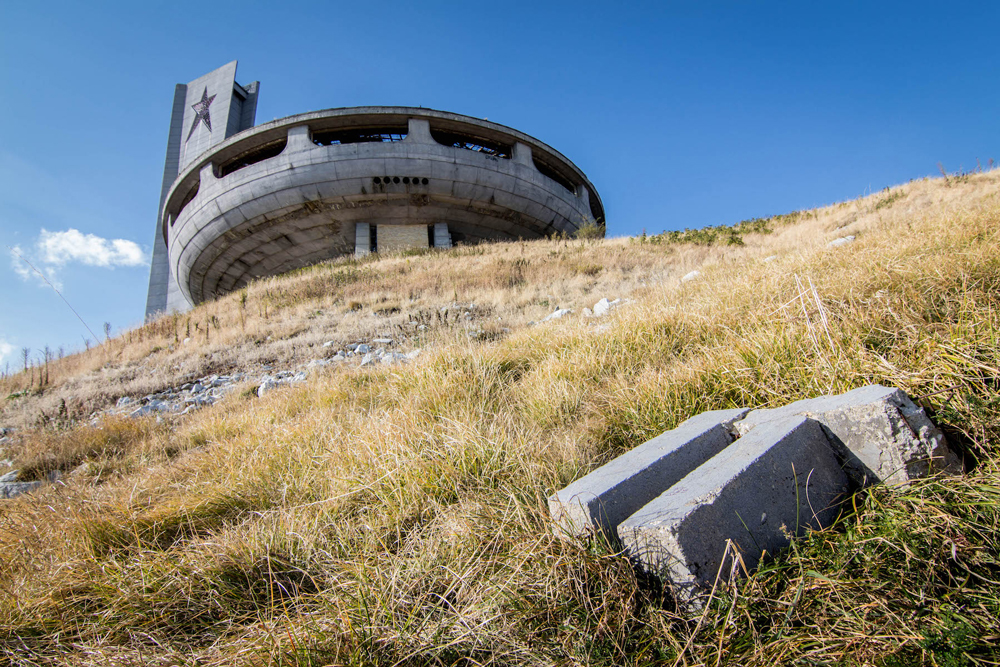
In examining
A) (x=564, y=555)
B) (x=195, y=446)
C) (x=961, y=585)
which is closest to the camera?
(x=961, y=585)

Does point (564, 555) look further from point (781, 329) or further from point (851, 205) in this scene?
point (851, 205)

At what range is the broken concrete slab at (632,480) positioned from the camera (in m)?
1.51

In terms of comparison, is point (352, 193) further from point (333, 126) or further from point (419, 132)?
point (419, 132)

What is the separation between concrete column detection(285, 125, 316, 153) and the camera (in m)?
17.8

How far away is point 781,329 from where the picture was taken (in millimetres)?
2754

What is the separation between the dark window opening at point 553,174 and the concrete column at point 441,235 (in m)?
5.65

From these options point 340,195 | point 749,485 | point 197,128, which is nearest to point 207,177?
point 340,195

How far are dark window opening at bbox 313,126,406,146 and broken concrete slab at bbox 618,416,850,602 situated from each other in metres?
20.0

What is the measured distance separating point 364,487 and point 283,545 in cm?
39

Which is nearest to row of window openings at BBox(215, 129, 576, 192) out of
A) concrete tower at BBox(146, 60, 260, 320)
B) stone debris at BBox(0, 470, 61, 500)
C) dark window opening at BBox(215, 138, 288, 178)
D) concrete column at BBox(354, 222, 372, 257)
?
dark window opening at BBox(215, 138, 288, 178)

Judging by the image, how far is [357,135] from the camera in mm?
19906

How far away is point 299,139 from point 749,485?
67.5 ft

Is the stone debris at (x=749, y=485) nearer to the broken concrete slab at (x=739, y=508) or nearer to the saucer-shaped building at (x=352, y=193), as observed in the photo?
the broken concrete slab at (x=739, y=508)

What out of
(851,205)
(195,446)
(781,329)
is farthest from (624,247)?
(195,446)
